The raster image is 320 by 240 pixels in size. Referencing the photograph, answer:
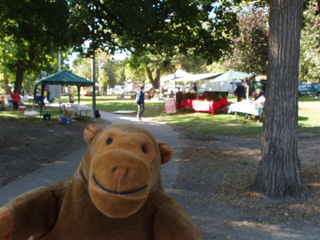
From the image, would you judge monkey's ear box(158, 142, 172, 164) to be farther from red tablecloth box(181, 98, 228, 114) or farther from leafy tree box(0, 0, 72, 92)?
red tablecloth box(181, 98, 228, 114)

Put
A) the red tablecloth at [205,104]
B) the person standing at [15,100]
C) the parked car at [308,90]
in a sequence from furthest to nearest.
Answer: the parked car at [308,90] → the person standing at [15,100] → the red tablecloth at [205,104]

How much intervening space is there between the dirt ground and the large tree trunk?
31cm

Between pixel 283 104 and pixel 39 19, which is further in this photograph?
pixel 39 19

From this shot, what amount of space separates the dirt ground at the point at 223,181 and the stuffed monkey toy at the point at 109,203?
2100mm

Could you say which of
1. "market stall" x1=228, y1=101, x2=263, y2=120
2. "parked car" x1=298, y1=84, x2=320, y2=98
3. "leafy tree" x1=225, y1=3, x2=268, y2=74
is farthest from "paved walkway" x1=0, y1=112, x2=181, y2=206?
"parked car" x1=298, y1=84, x2=320, y2=98

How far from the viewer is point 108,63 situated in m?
77.6

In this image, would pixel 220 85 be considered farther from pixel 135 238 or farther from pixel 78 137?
pixel 135 238

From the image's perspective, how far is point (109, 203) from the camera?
158cm

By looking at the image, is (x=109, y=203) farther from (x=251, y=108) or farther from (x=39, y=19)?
(x=251, y=108)

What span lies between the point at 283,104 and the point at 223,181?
195cm

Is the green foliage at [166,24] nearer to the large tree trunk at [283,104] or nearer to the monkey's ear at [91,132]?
the large tree trunk at [283,104]

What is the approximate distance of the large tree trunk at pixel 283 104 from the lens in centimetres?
482

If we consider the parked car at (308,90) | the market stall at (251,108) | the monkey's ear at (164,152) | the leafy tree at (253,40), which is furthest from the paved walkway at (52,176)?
the parked car at (308,90)

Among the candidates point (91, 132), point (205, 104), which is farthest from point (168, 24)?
point (91, 132)
